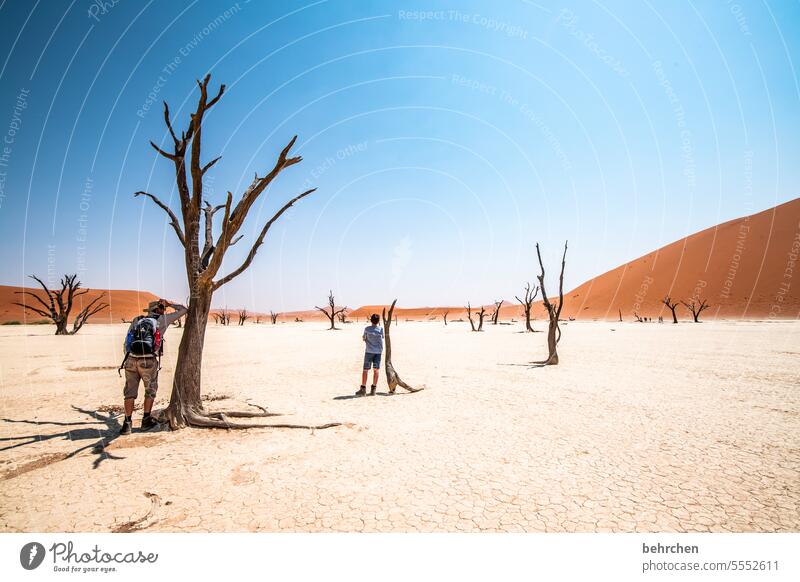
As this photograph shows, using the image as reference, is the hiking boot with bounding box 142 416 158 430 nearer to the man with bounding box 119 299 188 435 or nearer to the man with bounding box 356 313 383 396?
the man with bounding box 119 299 188 435

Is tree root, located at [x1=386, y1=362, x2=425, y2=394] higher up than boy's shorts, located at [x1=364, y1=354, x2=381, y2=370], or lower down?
lower down

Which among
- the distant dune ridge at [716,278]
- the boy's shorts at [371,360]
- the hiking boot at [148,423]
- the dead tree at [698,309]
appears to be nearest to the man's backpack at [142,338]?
the hiking boot at [148,423]

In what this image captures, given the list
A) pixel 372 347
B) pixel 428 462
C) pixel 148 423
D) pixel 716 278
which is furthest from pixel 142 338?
pixel 716 278

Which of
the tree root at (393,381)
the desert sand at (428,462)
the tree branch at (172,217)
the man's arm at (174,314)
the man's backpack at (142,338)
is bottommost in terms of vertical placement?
the desert sand at (428,462)

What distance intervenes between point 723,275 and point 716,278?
1272 millimetres

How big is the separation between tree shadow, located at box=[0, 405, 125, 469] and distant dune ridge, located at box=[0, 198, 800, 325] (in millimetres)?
66914

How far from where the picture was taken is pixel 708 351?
18.0m

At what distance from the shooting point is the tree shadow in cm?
530

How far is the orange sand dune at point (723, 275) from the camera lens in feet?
193

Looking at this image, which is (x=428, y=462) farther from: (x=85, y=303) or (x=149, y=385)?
(x=85, y=303)

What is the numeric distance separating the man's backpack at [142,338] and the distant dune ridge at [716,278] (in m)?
67.1

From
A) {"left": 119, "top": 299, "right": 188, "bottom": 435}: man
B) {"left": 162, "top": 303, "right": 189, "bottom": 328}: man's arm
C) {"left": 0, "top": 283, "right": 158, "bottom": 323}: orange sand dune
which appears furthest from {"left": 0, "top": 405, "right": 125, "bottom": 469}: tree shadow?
{"left": 0, "top": 283, "right": 158, "bottom": 323}: orange sand dune

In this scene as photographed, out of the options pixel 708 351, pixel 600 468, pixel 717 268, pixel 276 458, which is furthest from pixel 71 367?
pixel 717 268

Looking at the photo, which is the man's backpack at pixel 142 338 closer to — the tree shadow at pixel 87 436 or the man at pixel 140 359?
the man at pixel 140 359
